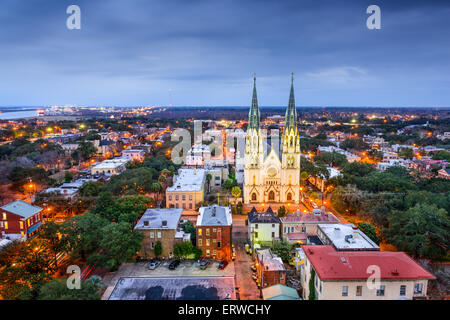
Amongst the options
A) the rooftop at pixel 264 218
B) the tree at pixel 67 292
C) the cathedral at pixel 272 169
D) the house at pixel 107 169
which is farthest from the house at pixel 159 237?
the house at pixel 107 169

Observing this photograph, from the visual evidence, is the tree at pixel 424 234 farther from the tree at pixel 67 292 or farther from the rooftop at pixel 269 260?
the tree at pixel 67 292

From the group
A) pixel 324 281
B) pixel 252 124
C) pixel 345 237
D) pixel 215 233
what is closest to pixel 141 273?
pixel 215 233

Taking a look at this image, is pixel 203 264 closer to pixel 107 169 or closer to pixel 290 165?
pixel 290 165

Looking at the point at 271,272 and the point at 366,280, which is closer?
the point at 366,280

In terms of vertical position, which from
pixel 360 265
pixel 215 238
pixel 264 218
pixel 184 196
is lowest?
pixel 215 238

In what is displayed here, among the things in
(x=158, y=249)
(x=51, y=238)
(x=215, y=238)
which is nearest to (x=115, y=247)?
(x=158, y=249)

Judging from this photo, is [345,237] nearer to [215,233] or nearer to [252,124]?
[215,233]
